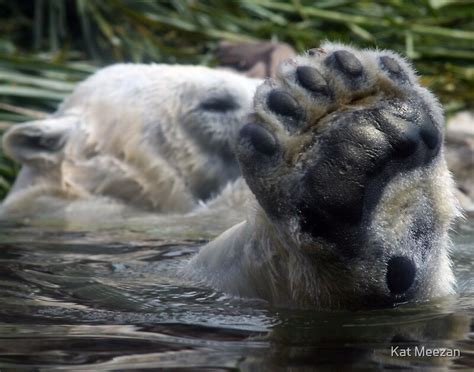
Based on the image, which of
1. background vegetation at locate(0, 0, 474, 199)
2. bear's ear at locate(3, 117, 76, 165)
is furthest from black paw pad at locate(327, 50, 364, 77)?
background vegetation at locate(0, 0, 474, 199)

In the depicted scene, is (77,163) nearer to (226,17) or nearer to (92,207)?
(92,207)

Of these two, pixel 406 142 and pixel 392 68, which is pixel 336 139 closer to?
pixel 406 142

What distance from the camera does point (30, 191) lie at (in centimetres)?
509

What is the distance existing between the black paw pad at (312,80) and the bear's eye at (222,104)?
102 inches

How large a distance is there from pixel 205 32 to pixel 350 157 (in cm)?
502

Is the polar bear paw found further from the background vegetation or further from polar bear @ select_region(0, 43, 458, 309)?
the background vegetation

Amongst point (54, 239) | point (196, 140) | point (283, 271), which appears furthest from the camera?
point (196, 140)

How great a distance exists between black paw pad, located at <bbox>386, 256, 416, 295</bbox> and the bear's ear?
318 centimetres

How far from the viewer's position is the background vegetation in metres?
6.47

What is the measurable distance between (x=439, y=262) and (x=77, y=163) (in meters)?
3.07

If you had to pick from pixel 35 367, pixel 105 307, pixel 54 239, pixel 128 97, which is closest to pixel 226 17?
pixel 128 97

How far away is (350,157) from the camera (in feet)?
6.40

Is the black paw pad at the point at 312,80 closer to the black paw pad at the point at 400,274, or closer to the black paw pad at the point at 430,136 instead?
the black paw pad at the point at 430,136

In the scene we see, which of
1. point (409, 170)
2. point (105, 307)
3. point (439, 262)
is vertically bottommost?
point (105, 307)
